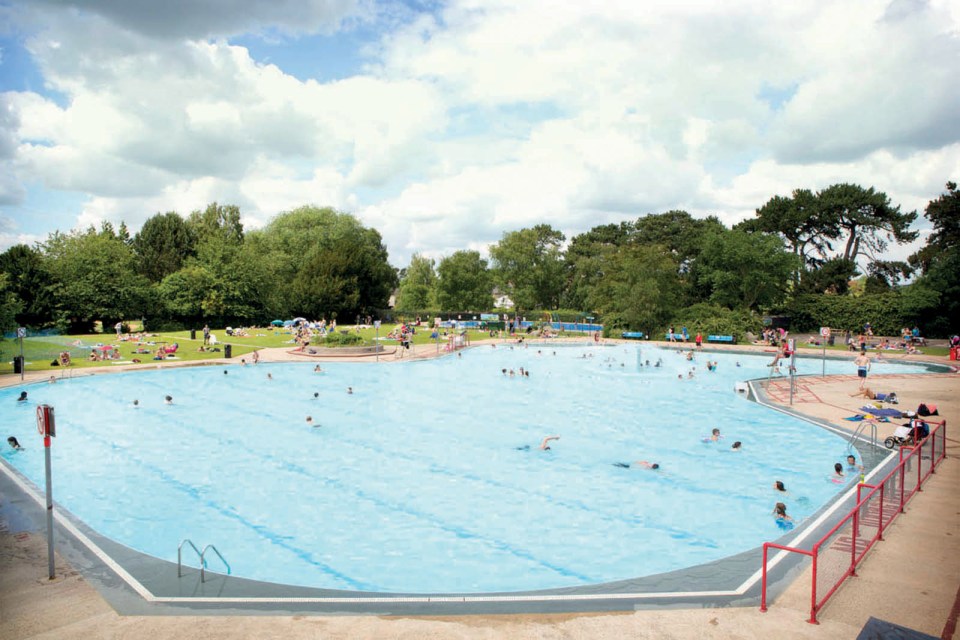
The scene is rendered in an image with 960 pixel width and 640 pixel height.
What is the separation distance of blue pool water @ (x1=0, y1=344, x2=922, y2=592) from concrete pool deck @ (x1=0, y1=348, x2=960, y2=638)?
376 centimetres

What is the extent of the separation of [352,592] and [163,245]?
80.2 m

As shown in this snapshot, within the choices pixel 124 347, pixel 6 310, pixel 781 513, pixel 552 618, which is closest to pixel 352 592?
pixel 552 618

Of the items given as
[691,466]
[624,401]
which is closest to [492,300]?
[624,401]

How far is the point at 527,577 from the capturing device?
39.0 feet

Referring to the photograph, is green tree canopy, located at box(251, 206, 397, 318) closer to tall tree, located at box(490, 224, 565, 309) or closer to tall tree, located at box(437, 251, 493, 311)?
tall tree, located at box(437, 251, 493, 311)

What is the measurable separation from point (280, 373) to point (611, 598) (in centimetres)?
3171

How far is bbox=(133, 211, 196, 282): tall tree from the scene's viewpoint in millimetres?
73438

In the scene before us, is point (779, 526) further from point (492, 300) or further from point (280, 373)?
point (492, 300)

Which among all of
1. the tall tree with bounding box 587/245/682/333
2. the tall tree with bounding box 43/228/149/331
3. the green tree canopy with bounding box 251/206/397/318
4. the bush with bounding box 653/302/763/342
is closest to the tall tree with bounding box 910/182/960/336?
the bush with bounding box 653/302/763/342

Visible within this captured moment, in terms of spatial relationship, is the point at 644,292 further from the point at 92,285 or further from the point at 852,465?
the point at 92,285

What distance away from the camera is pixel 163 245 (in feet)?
252

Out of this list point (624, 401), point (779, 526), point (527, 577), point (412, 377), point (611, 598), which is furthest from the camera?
point (412, 377)

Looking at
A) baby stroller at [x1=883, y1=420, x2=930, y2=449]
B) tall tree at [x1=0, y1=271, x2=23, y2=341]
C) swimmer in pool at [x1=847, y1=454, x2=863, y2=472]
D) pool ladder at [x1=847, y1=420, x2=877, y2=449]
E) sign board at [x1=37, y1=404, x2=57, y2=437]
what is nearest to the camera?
sign board at [x1=37, y1=404, x2=57, y2=437]

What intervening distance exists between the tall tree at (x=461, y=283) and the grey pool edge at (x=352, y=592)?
69.2m
